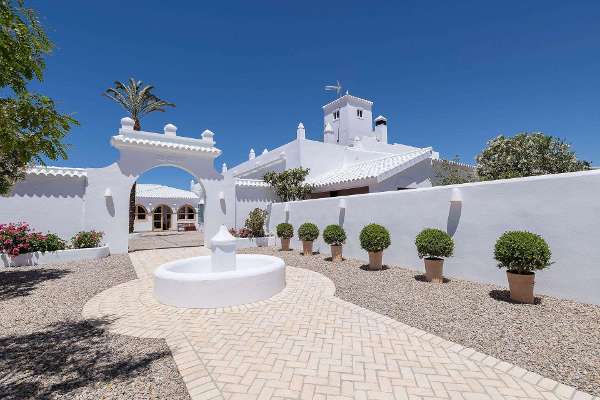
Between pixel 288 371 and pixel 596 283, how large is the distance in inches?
265

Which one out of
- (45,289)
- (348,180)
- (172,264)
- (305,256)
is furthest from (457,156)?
(45,289)

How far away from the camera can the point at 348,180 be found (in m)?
17.1

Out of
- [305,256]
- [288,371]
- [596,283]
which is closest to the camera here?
[288,371]

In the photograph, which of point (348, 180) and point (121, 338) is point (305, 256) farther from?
point (121, 338)

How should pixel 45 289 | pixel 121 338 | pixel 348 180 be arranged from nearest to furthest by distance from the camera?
pixel 121 338
pixel 45 289
pixel 348 180

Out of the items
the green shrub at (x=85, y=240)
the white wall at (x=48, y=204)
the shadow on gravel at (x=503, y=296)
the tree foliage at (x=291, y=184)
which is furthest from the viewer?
the tree foliage at (x=291, y=184)

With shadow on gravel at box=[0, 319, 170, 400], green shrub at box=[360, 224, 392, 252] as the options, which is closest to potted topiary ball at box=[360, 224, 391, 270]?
green shrub at box=[360, 224, 392, 252]

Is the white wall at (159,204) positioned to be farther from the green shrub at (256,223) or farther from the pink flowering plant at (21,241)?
the pink flowering plant at (21,241)

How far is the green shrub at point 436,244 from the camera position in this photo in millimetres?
8078

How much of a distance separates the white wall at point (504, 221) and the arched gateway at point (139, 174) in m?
9.11

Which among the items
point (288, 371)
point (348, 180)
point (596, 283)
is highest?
point (348, 180)

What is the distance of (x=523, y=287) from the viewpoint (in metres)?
6.23

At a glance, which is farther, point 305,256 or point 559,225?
point 305,256

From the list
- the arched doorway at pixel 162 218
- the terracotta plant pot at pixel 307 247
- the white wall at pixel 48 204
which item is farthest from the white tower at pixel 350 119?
the white wall at pixel 48 204
